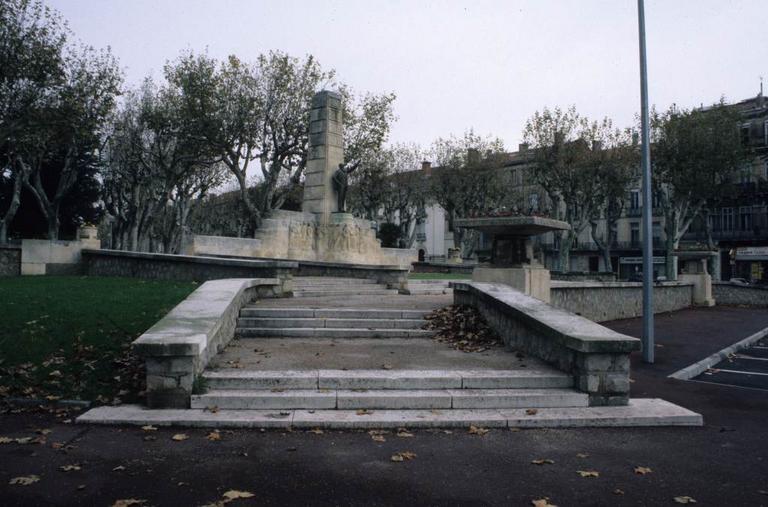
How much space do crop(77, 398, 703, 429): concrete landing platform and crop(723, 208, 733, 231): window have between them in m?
53.1

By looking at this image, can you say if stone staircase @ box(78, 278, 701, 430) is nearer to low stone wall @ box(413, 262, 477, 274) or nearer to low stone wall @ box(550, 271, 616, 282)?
low stone wall @ box(550, 271, 616, 282)

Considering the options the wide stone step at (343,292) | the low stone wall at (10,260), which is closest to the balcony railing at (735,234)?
the wide stone step at (343,292)

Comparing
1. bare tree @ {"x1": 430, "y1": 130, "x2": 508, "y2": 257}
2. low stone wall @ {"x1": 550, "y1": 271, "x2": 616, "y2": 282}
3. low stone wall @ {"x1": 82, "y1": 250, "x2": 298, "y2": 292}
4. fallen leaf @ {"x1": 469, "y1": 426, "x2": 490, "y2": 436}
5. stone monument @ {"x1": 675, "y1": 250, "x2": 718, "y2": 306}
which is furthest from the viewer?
bare tree @ {"x1": 430, "y1": 130, "x2": 508, "y2": 257}

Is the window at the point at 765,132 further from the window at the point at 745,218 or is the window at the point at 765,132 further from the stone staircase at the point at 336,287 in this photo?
the stone staircase at the point at 336,287

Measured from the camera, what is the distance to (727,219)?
170ft

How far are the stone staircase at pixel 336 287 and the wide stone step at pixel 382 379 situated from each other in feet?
21.2

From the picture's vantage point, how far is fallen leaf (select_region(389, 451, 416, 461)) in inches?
189

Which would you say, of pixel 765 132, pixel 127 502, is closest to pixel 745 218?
pixel 765 132

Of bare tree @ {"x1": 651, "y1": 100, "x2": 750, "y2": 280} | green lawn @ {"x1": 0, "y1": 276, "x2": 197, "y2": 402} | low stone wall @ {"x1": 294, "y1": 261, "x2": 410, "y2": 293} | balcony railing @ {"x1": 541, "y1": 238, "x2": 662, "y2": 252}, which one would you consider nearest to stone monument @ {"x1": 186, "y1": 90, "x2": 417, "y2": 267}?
low stone wall @ {"x1": 294, "y1": 261, "x2": 410, "y2": 293}

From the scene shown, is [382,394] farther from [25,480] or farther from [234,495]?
[25,480]

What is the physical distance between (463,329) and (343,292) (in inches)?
213

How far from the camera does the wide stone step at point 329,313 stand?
9.51 metres

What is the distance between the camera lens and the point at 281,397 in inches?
238

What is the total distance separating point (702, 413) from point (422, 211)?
46550mm
